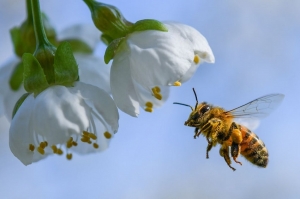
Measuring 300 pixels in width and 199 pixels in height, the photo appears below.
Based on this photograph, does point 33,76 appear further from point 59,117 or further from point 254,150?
point 254,150

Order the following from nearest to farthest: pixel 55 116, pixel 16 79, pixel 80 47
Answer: pixel 55 116 → pixel 16 79 → pixel 80 47

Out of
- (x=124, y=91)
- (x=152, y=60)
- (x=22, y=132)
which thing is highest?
(x=152, y=60)

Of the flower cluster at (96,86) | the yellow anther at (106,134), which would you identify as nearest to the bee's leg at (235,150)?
the flower cluster at (96,86)

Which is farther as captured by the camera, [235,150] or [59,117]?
[235,150]

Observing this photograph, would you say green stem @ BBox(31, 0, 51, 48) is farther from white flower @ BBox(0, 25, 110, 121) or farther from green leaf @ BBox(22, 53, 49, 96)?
white flower @ BBox(0, 25, 110, 121)

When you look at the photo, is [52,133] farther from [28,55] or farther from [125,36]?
[125,36]

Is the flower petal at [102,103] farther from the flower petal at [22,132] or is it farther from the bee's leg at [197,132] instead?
the bee's leg at [197,132]

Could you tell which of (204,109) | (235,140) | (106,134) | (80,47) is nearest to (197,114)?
(204,109)

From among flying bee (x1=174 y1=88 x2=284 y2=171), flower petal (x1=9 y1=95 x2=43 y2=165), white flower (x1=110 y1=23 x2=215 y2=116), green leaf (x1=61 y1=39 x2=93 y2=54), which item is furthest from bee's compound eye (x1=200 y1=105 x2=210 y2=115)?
flower petal (x1=9 y1=95 x2=43 y2=165)
